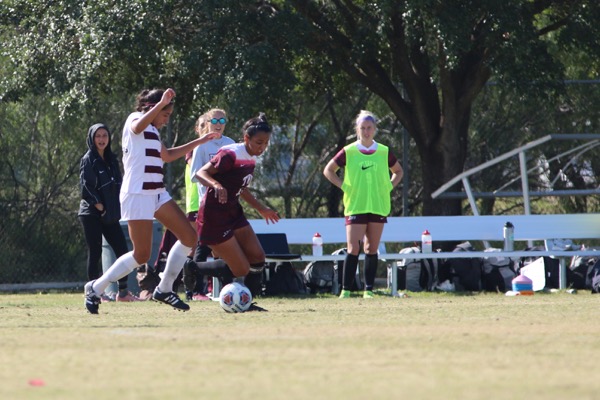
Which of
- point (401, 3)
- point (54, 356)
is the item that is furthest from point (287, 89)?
point (54, 356)

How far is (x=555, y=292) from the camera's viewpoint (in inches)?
576

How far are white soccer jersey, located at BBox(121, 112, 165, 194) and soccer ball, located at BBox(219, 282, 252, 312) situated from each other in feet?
3.36

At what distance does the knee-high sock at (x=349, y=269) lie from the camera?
13.8 metres

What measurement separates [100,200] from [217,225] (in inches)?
122

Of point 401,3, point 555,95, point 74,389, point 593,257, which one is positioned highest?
point 401,3

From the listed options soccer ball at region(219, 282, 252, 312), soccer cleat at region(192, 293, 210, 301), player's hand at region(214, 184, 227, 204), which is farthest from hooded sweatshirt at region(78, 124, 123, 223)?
player's hand at region(214, 184, 227, 204)

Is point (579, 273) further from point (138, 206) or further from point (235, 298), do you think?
point (138, 206)

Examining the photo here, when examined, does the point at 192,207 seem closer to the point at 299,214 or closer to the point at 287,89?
the point at 287,89

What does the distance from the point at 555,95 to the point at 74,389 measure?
1235cm

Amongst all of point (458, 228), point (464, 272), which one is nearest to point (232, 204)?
point (464, 272)

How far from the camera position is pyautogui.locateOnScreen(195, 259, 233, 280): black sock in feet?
39.2

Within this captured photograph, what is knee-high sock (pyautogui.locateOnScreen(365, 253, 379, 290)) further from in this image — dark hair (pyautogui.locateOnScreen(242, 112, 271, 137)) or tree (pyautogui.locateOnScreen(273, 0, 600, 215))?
tree (pyautogui.locateOnScreen(273, 0, 600, 215))

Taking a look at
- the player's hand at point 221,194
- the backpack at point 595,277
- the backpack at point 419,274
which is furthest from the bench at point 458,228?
the player's hand at point 221,194

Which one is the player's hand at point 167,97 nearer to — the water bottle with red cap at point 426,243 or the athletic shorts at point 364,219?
the athletic shorts at point 364,219
